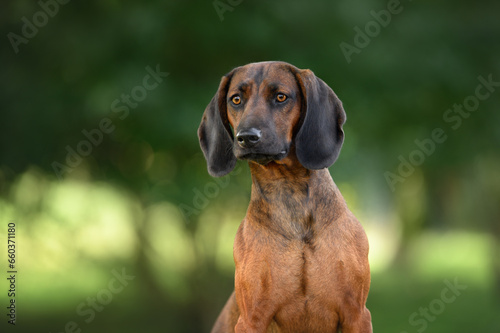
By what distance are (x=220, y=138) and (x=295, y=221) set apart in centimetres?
66

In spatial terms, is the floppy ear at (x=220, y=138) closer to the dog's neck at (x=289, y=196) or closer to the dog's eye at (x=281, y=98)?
the dog's neck at (x=289, y=196)

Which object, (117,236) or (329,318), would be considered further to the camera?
(117,236)

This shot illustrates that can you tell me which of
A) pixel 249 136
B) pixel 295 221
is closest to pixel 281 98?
pixel 249 136

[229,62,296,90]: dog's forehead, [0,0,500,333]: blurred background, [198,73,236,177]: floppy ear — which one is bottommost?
[0,0,500,333]: blurred background

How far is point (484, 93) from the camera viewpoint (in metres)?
9.89

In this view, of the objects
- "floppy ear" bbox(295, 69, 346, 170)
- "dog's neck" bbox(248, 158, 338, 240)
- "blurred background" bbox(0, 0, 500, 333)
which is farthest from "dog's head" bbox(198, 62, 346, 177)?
"blurred background" bbox(0, 0, 500, 333)

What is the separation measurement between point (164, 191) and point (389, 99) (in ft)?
11.3

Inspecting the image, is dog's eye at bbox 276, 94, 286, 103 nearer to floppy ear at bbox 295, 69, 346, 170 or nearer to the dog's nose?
floppy ear at bbox 295, 69, 346, 170

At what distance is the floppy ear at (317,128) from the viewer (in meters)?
3.60

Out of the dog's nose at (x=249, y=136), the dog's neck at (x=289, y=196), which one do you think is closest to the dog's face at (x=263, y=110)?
the dog's nose at (x=249, y=136)

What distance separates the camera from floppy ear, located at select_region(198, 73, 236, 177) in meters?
Result: 3.84

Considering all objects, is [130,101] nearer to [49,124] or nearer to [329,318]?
[49,124]

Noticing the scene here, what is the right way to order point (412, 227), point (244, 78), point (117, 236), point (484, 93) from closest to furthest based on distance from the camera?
point (244, 78) → point (484, 93) → point (117, 236) → point (412, 227)

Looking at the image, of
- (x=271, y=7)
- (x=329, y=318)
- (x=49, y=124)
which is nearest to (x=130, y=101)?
(x=49, y=124)
